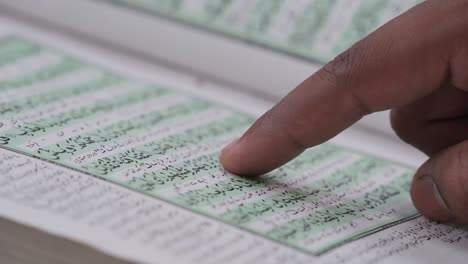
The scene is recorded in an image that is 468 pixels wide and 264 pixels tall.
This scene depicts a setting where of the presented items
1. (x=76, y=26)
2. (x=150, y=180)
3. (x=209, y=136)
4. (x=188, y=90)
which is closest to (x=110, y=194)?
(x=150, y=180)

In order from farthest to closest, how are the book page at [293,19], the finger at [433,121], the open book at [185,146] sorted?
the book page at [293,19] < the finger at [433,121] < the open book at [185,146]

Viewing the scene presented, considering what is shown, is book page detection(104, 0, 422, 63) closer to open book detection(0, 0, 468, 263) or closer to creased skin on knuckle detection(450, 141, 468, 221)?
open book detection(0, 0, 468, 263)

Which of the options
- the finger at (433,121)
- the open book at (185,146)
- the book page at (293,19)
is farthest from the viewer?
the book page at (293,19)

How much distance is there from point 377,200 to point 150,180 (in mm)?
170

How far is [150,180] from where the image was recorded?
0.59 metres

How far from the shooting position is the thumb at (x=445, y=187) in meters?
0.57

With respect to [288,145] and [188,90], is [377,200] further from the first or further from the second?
[188,90]

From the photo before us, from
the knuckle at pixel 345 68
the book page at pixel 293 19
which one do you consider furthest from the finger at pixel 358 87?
the book page at pixel 293 19

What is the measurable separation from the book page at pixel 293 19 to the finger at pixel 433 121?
0.45 ft

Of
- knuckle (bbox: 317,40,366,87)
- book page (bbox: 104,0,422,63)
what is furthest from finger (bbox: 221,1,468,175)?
book page (bbox: 104,0,422,63)

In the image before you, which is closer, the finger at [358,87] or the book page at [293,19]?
the finger at [358,87]

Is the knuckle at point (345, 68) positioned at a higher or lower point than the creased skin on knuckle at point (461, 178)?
higher

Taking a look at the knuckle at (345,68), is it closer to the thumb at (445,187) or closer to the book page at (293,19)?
the thumb at (445,187)

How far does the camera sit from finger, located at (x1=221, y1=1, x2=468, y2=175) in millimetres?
580
